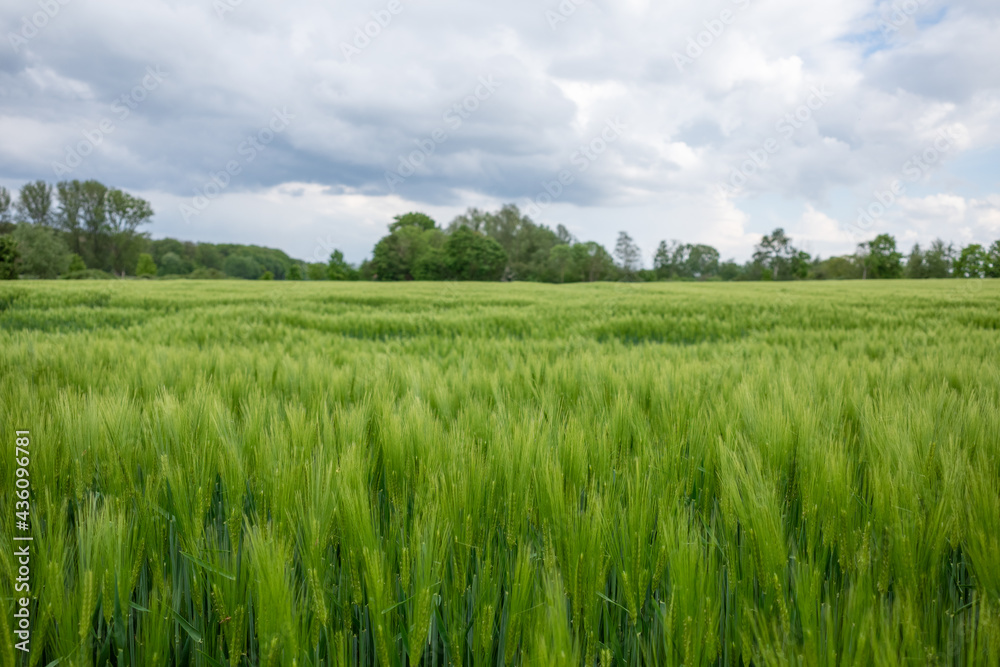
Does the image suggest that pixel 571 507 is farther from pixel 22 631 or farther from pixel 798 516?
pixel 22 631

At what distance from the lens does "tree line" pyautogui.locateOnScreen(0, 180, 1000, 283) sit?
59.0m

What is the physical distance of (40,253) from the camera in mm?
49281

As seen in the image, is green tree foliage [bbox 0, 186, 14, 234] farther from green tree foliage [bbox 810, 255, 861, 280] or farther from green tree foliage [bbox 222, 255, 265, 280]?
green tree foliage [bbox 810, 255, 861, 280]

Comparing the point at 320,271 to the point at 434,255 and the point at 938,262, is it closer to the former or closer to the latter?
the point at 434,255

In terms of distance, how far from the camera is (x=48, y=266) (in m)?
50.7

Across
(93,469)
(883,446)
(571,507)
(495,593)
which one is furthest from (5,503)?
(883,446)

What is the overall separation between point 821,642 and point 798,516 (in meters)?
0.45

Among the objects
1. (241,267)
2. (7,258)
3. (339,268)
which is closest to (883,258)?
(339,268)

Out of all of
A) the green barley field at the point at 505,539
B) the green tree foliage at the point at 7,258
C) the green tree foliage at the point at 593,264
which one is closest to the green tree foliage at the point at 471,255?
the green tree foliage at the point at 593,264

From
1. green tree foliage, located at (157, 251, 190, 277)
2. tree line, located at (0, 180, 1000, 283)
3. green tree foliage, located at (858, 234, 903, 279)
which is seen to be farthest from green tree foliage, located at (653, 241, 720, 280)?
green tree foliage, located at (157, 251, 190, 277)

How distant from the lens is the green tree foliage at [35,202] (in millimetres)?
59812

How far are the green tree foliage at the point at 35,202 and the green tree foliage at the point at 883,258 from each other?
120m

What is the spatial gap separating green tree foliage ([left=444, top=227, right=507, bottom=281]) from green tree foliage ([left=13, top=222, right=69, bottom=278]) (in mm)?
44772

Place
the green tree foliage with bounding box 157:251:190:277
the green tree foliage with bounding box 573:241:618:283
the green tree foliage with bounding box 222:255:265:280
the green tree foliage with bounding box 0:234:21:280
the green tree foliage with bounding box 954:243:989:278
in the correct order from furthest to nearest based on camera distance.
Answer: the green tree foliage with bounding box 222:255:265:280
the green tree foliage with bounding box 157:251:190:277
the green tree foliage with bounding box 573:241:618:283
the green tree foliage with bounding box 954:243:989:278
the green tree foliage with bounding box 0:234:21:280
